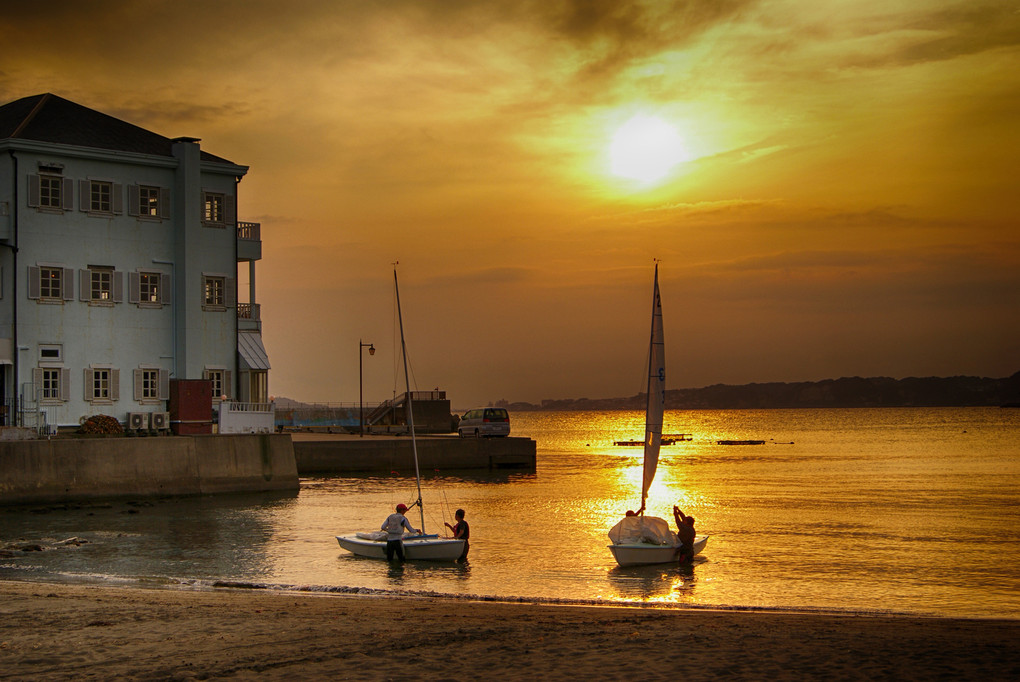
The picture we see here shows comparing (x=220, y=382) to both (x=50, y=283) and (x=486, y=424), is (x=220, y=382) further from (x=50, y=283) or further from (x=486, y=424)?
(x=486, y=424)

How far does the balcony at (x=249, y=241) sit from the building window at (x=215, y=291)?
7.60 ft

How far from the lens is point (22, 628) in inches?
734

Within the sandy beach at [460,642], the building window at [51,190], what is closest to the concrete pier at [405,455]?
the building window at [51,190]

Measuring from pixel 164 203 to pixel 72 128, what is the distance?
538 cm

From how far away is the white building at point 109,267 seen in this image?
160 feet

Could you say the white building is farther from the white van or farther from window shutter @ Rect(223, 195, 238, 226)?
the white van

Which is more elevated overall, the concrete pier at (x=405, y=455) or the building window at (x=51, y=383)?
the building window at (x=51, y=383)

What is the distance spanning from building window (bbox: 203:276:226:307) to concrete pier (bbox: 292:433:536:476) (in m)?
14.8

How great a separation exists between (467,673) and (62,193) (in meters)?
41.8

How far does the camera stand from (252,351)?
185ft

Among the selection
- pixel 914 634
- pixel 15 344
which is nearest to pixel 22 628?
pixel 914 634

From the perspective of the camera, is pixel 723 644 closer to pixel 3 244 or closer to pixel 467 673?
pixel 467 673

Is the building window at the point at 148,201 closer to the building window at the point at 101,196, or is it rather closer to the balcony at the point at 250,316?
the building window at the point at 101,196

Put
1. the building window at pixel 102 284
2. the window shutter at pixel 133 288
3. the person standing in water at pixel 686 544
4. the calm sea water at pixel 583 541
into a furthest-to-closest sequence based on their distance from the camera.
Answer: the window shutter at pixel 133 288 → the building window at pixel 102 284 → the person standing in water at pixel 686 544 → the calm sea water at pixel 583 541
